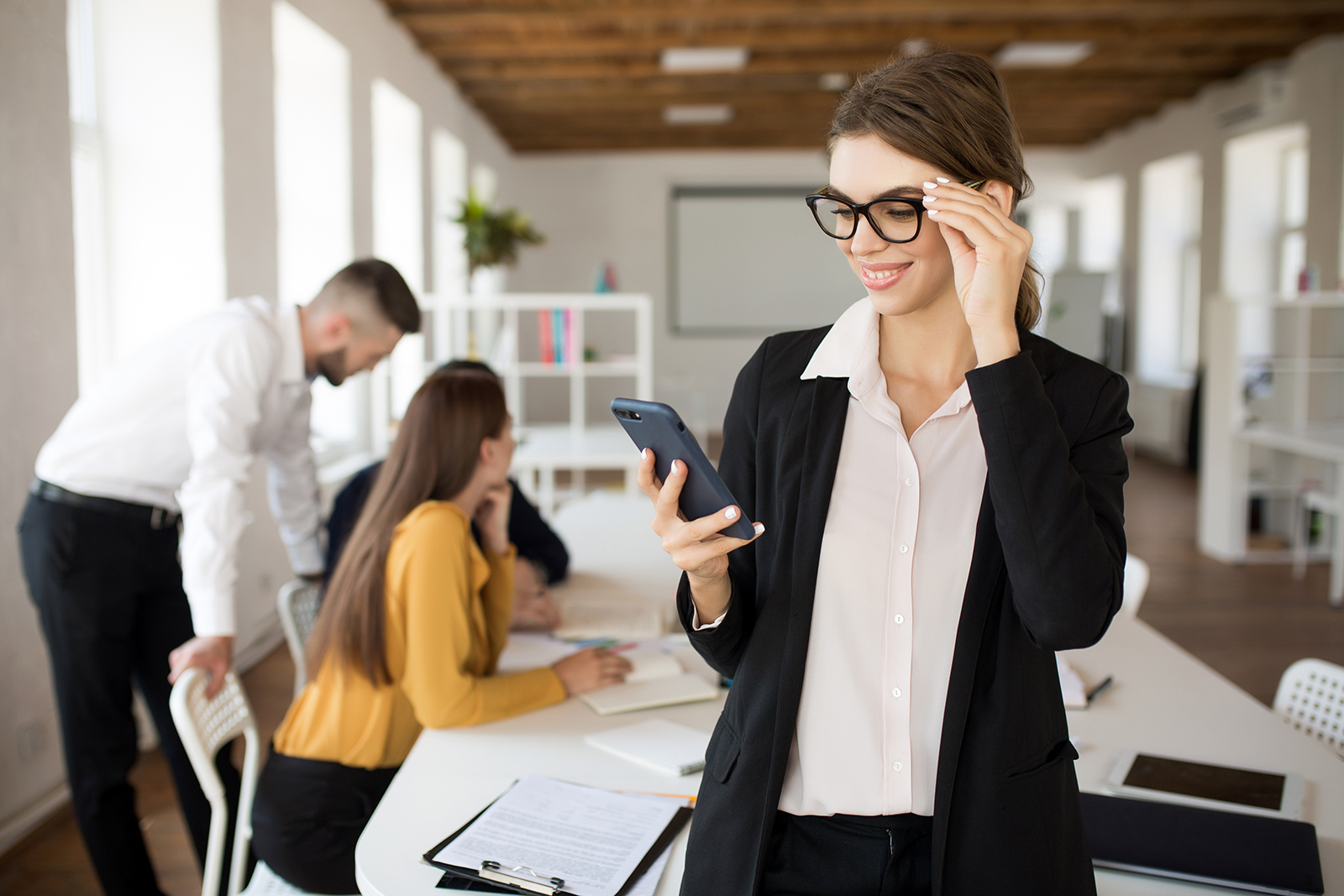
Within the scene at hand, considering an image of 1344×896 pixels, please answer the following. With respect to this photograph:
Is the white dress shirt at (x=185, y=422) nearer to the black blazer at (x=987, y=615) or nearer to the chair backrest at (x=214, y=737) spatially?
the chair backrest at (x=214, y=737)

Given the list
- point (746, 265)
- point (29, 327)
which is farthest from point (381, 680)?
point (746, 265)

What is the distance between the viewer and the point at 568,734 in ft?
5.57

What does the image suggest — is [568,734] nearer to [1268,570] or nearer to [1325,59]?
[1268,570]

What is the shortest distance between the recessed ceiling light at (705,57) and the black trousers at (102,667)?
5741mm

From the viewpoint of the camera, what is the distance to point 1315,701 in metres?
1.92

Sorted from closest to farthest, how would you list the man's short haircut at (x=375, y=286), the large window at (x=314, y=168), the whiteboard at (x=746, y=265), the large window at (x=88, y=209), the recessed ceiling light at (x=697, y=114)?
the man's short haircut at (x=375, y=286) → the large window at (x=88, y=209) → the large window at (x=314, y=168) → the recessed ceiling light at (x=697, y=114) → the whiteboard at (x=746, y=265)

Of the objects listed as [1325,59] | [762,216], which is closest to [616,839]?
[1325,59]

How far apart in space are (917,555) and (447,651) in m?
0.98

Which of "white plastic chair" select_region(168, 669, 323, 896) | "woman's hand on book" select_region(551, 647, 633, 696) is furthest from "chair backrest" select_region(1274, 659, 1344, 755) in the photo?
"white plastic chair" select_region(168, 669, 323, 896)

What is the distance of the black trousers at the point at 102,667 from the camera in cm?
222

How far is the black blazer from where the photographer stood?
92 centimetres

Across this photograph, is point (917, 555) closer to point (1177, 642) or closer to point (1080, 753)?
point (1080, 753)

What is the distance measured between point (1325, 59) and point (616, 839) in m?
8.25

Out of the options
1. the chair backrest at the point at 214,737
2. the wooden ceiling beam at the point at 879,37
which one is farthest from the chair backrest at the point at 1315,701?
the wooden ceiling beam at the point at 879,37
